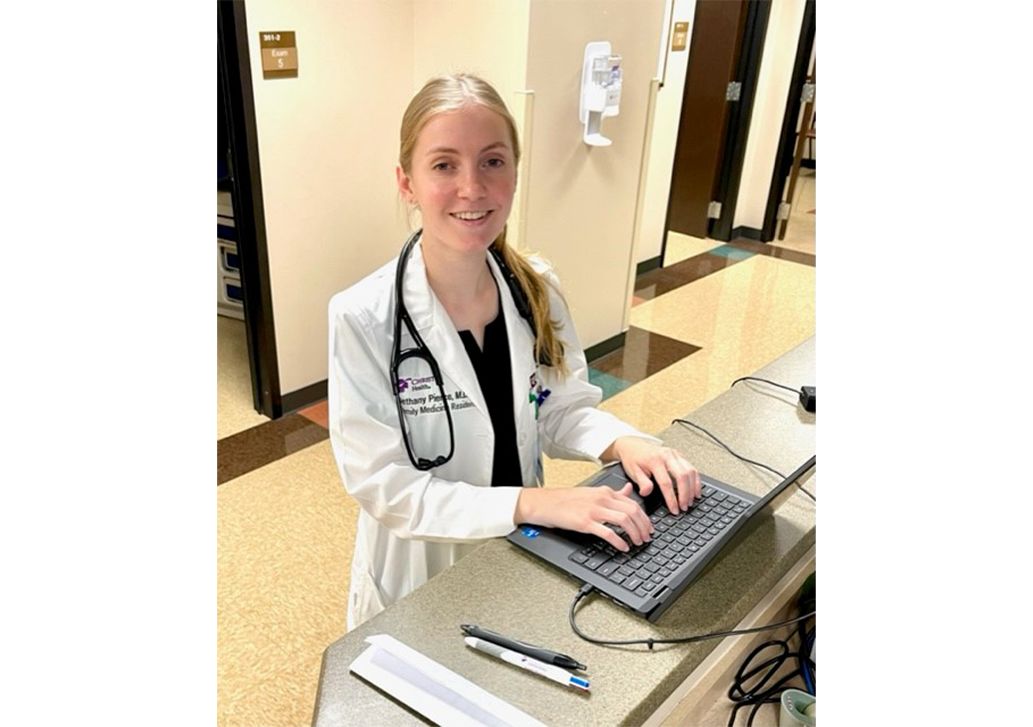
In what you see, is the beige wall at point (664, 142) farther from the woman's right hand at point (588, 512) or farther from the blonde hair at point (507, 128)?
the woman's right hand at point (588, 512)

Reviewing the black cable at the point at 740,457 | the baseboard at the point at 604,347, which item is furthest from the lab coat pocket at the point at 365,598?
the baseboard at the point at 604,347

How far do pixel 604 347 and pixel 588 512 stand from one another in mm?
2743

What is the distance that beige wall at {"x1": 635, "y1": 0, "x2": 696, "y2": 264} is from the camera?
4.46 m

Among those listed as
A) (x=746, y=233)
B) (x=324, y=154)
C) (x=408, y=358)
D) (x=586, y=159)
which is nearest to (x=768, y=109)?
(x=746, y=233)

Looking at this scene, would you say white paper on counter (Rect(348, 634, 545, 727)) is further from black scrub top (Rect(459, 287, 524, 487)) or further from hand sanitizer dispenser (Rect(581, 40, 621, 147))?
hand sanitizer dispenser (Rect(581, 40, 621, 147))

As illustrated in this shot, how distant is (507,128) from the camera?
122 centimetres

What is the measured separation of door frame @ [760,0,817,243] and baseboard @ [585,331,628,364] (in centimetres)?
228

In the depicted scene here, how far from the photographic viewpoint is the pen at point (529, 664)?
31.3 inches

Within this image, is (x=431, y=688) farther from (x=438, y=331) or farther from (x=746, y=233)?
(x=746, y=233)

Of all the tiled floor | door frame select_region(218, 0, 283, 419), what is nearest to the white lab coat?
the tiled floor

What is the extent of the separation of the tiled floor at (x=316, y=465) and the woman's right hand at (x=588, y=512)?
3.49 ft
